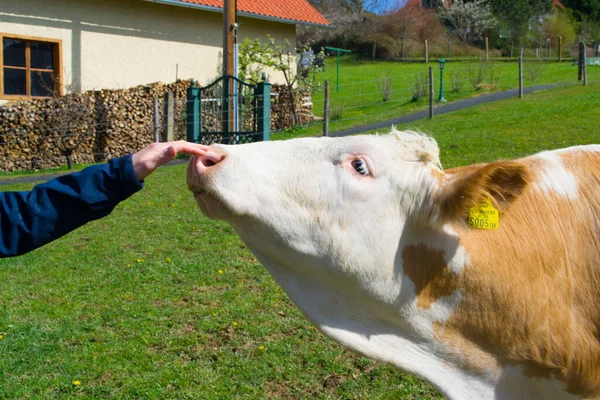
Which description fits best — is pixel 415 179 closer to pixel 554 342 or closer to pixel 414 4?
pixel 554 342

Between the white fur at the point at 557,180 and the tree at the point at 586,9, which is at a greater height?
the tree at the point at 586,9

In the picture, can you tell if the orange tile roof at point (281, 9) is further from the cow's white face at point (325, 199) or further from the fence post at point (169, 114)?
the cow's white face at point (325, 199)

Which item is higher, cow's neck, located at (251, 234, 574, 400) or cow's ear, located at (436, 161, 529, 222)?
cow's ear, located at (436, 161, 529, 222)

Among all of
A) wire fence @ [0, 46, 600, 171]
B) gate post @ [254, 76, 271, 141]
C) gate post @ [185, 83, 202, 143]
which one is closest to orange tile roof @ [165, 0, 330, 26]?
wire fence @ [0, 46, 600, 171]

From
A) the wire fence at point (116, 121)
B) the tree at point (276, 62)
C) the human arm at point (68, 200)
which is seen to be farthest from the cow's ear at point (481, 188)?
the tree at point (276, 62)

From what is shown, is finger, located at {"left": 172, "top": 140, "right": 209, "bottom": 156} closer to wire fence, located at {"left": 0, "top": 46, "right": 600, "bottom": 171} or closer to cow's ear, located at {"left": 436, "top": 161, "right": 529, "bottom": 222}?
cow's ear, located at {"left": 436, "top": 161, "right": 529, "bottom": 222}

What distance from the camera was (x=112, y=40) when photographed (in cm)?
1781

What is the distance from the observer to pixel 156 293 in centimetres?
617

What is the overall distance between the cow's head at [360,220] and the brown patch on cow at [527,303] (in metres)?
0.05

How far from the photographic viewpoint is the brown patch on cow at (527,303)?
238 centimetres

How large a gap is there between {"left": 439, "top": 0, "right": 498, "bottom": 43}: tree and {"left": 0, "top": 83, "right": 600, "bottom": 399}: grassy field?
47.6 m

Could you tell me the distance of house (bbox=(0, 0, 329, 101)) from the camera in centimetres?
1606

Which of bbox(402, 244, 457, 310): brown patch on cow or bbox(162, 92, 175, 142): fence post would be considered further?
bbox(162, 92, 175, 142): fence post

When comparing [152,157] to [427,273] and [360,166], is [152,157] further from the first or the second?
[427,273]
